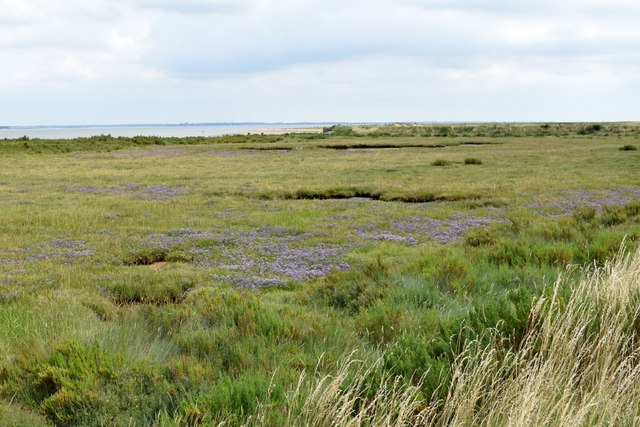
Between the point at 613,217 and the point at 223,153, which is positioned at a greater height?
the point at 223,153

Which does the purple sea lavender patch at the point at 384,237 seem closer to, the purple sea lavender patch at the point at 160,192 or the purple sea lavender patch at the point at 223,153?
the purple sea lavender patch at the point at 160,192

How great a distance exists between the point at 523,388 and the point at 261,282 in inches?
285

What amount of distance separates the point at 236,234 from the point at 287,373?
38.1ft

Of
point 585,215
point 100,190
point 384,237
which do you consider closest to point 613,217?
point 585,215

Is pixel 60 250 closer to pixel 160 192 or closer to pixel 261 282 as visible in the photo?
pixel 261 282

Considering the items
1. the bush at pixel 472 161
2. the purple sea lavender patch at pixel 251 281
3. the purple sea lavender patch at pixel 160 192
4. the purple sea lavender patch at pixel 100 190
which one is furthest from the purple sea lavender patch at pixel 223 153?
the purple sea lavender patch at pixel 251 281

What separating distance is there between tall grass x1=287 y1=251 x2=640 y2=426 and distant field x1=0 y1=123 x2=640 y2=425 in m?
0.16

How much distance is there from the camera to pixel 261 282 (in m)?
11.0

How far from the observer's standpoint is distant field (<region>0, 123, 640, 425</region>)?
15.9 ft

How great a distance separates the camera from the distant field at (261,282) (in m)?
4.85

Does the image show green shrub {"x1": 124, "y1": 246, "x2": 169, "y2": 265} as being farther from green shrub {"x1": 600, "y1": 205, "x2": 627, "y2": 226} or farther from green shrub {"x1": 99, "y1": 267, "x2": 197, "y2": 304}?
green shrub {"x1": 600, "y1": 205, "x2": 627, "y2": 226}

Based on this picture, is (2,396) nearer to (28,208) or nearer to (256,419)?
(256,419)

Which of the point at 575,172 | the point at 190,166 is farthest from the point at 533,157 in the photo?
the point at 190,166

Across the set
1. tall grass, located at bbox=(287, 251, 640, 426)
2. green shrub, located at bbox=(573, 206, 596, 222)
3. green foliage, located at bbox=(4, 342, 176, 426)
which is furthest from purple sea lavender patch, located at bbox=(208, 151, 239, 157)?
green foliage, located at bbox=(4, 342, 176, 426)
